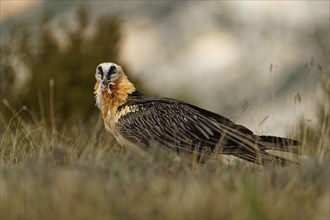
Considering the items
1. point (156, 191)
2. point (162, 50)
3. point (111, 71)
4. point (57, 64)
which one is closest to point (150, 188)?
point (156, 191)

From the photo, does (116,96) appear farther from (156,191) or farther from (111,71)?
(156,191)

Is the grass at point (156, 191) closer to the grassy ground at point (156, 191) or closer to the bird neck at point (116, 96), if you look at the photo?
the grassy ground at point (156, 191)

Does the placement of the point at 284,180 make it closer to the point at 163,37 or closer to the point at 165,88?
the point at 165,88

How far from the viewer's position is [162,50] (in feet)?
147

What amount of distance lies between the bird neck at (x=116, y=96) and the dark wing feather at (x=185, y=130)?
0.45 ft

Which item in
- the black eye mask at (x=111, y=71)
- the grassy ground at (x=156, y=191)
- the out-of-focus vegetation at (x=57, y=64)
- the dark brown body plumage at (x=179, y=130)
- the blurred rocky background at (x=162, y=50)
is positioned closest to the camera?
the grassy ground at (x=156, y=191)

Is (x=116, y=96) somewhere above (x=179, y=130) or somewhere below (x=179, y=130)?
above

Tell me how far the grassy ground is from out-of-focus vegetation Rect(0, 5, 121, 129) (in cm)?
910

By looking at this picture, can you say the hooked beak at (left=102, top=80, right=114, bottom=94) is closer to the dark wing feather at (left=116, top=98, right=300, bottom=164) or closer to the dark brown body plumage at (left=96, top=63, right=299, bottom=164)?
the dark brown body plumage at (left=96, top=63, right=299, bottom=164)

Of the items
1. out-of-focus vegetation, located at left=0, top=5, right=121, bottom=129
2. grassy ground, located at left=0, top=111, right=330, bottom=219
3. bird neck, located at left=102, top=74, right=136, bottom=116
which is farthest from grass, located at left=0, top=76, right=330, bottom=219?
out-of-focus vegetation, located at left=0, top=5, right=121, bottom=129

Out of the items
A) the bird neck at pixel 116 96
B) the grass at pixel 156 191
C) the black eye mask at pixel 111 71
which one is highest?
the black eye mask at pixel 111 71

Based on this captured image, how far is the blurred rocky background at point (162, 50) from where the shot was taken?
Answer: 16438mm

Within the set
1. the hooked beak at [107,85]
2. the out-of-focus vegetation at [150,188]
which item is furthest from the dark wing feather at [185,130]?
the out-of-focus vegetation at [150,188]

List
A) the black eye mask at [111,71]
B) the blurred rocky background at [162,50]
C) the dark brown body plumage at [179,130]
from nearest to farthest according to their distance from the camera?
the dark brown body plumage at [179,130]
the black eye mask at [111,71]
the blurred rocky background at [162,50]
